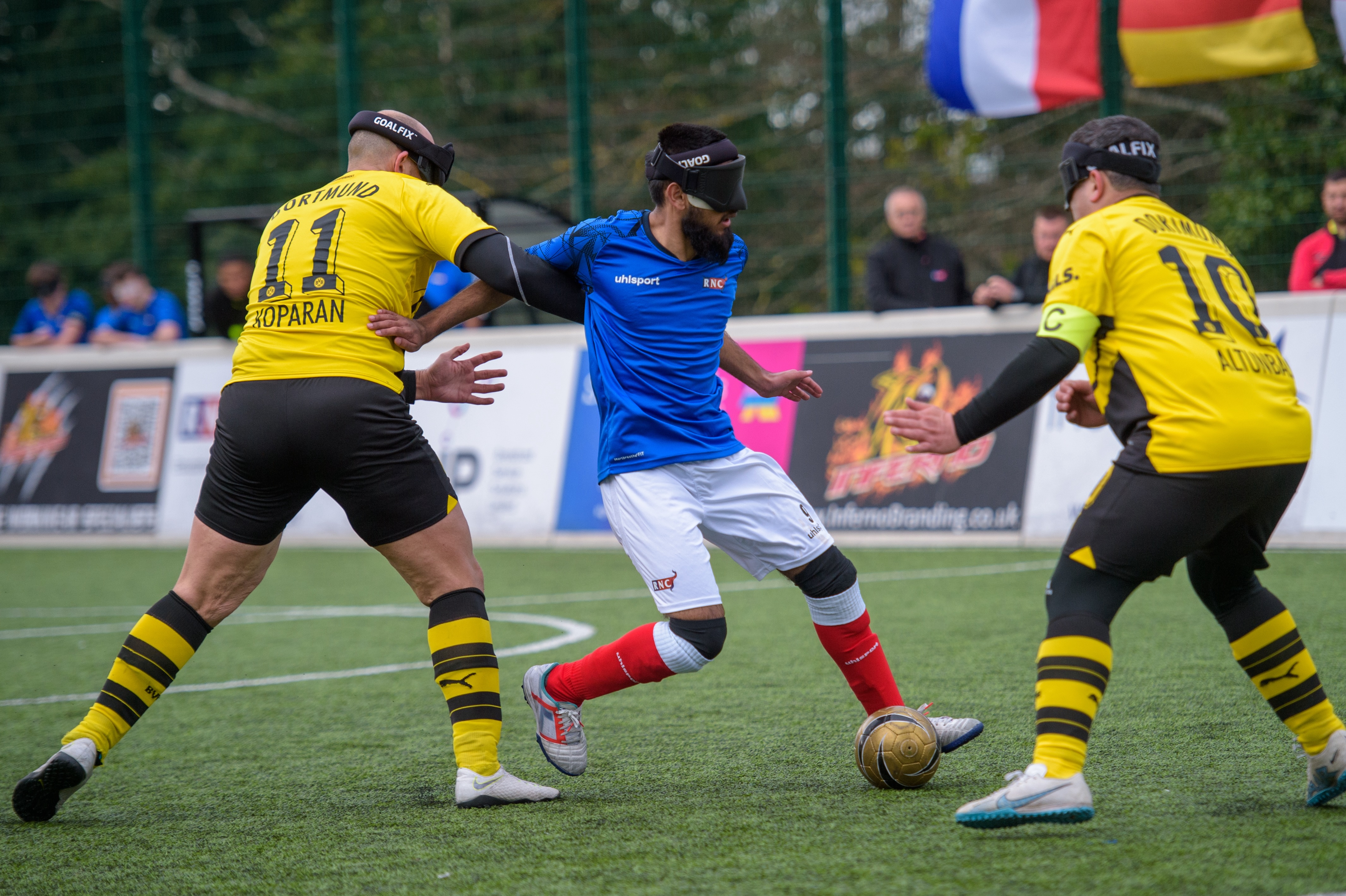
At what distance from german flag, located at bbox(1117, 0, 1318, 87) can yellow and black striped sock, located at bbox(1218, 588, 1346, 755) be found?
309 inches

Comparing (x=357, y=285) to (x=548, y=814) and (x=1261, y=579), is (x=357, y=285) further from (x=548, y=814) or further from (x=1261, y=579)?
(x=1261, y=579)

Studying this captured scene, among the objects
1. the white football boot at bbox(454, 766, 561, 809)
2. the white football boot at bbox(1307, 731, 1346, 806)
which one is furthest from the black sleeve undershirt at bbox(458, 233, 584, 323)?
→ the white football boot at bbox(1307, 731, 1346, 806)

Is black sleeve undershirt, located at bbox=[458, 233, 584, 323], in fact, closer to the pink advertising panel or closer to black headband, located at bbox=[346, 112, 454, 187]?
black headband, located at bbox=[346, 112, 454, 187]

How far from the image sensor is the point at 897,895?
305 cm

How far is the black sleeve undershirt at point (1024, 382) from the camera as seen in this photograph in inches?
135

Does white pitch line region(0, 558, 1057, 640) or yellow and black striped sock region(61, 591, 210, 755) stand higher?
yellow and black striped sock region(61, 591, 210, 755)

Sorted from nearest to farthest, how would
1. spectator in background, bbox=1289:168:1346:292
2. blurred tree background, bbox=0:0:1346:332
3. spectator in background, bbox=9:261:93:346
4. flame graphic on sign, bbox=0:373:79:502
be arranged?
1. spectator in background, bbox=1289:168:1346:292
2. blurred tree background, bbox=0:0:1346:332
3. flame graphic on sign, bbox=0:373:79:502
4. spectator in background, bbox=9:261:93:346

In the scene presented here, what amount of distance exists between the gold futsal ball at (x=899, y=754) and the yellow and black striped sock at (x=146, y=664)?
2.03 metres

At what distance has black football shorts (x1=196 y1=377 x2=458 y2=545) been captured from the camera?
4105mm

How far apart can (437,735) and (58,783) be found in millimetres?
1447

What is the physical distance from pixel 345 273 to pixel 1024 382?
6.64 feet

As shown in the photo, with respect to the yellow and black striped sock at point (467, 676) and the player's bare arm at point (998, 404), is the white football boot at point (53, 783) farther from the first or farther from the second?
the player's bare arm at point (998, 404)

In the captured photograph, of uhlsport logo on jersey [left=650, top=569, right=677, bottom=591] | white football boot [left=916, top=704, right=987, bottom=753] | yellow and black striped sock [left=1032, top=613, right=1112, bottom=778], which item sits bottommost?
white football boot [left=916, top=704, right=987, bottom=753]

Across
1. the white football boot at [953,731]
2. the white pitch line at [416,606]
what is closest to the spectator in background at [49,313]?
the white pitch line at [416,606]
